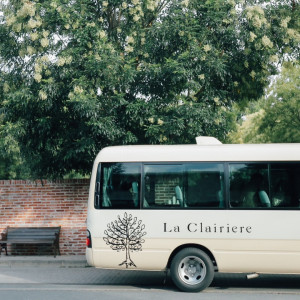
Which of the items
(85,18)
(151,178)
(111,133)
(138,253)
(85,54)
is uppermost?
(85,18)

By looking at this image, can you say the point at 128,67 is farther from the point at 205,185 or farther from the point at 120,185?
the point at 205,185

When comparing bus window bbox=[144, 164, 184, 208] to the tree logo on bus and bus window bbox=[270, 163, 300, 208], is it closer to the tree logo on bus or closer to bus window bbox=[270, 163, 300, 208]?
the tree logo on bus

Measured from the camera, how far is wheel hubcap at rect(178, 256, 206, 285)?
9852 millimetres

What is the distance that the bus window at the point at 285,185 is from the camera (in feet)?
31.8

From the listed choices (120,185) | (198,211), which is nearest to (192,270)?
(198,211)

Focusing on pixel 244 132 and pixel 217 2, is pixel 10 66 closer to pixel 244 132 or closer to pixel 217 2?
pixel 217 2

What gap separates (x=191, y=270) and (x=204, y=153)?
2302 millimetres

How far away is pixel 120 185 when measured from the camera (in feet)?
33.8

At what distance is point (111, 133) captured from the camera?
1280 centimetres

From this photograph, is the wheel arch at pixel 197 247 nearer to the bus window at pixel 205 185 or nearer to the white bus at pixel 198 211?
the white bus at pixel 198 211

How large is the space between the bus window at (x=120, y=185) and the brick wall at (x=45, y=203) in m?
4.93

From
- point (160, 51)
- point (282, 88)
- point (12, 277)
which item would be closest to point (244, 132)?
point (282, 88)

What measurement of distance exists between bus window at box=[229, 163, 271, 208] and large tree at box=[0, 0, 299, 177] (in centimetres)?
311

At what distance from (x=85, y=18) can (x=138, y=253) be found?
263 inches
